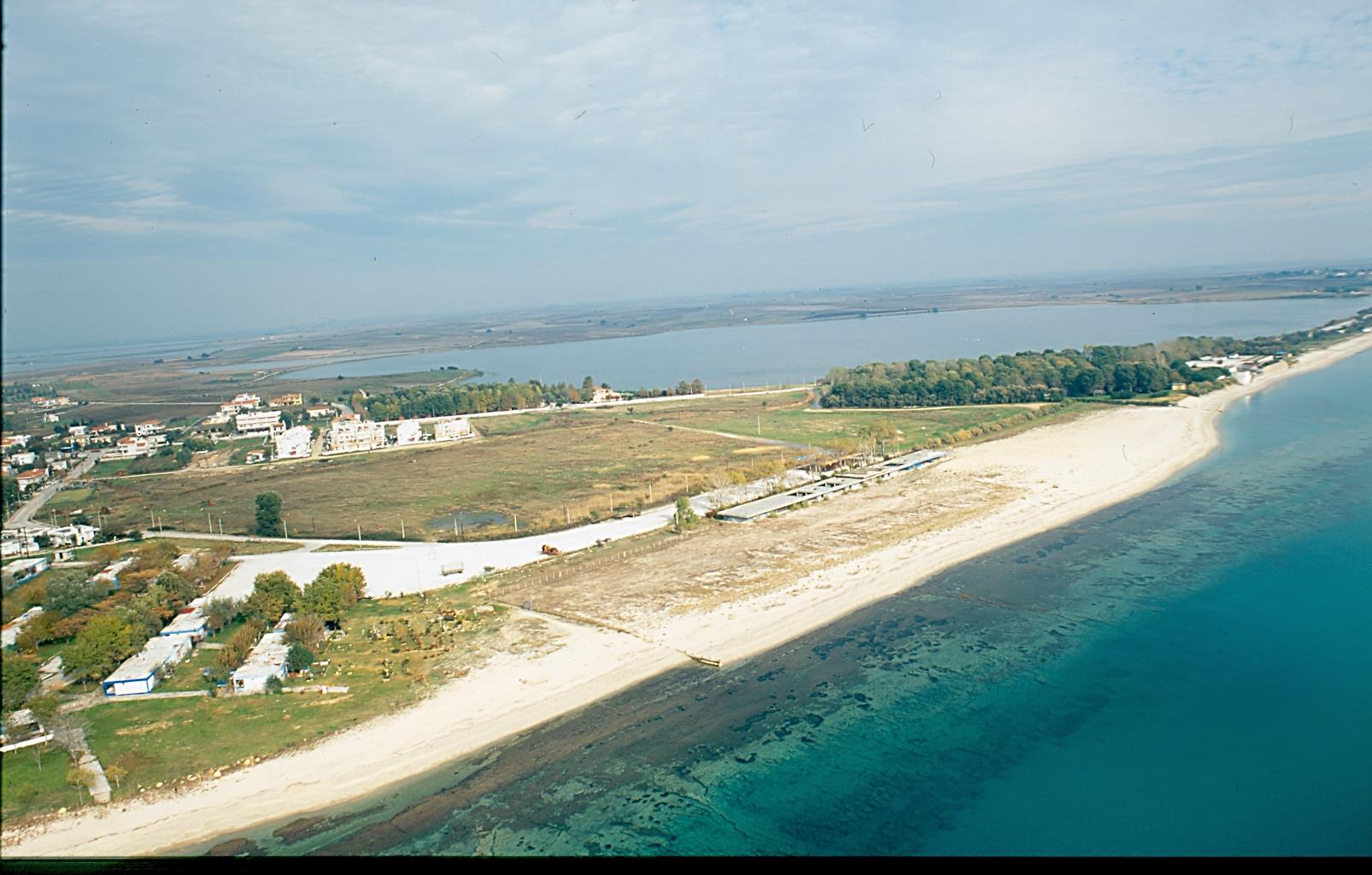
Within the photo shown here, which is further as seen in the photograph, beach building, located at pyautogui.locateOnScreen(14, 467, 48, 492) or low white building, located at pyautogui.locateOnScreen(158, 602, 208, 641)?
beach building, located at pyautogui.locateOnScreen(14, 467, 48, 492)

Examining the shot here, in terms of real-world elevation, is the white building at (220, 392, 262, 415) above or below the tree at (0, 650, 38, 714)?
above

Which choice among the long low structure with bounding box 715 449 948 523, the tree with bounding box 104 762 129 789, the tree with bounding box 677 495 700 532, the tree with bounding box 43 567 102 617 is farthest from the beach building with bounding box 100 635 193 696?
the long low structure with bounding box 715 449 948 523

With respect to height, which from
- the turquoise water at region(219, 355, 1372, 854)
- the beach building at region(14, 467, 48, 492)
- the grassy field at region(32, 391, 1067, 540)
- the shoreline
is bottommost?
the turquoise water at region(219, 355, 1372, 854)

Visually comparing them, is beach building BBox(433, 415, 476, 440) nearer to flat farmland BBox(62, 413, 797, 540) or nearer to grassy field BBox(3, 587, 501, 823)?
flat farmland BBox(62, 413, 797, 540)

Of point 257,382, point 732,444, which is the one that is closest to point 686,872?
point 732,444

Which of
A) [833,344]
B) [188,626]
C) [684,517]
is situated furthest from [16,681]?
[833,344]

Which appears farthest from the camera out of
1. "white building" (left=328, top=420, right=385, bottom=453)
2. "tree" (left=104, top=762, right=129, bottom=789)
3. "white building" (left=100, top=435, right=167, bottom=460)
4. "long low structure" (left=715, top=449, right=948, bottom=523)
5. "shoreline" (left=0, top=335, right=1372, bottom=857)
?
"white building" (left=328, top=420, right=385, bottom=453)

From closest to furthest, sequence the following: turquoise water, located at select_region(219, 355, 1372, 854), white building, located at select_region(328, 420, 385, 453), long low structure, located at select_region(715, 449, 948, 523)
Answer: turquoise water, located at select_region(219, 355, 1372, 854)
long low structure, located at select_region(715, 449, 948, 523)
white building, located at select_region(328, 420, 385, 453)
